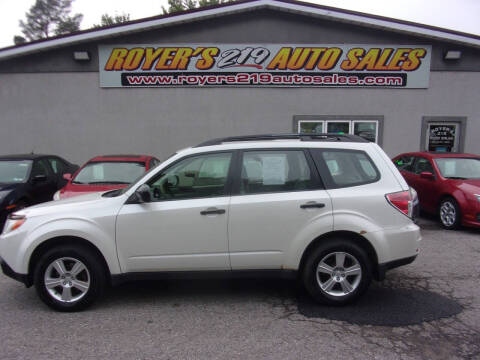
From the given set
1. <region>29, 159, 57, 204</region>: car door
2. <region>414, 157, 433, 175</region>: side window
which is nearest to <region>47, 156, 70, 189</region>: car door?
<region>29, 159, 57, 204</region>: car door

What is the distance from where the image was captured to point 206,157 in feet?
12.6

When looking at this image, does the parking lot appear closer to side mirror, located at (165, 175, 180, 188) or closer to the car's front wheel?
side mirror, located at (165, 175, 180, 188)

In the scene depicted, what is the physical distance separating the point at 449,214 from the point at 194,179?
18.6ft

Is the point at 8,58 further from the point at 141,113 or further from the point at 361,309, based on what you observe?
the point at 361,309

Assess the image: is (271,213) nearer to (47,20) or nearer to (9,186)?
(9,186)

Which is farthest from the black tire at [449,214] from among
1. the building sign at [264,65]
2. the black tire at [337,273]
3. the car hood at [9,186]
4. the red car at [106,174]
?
the car hood at [9,186]

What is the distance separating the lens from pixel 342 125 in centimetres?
1091

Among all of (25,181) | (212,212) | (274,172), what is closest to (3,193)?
(25,181)

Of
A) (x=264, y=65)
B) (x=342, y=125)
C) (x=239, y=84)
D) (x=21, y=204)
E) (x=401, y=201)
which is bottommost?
(x=21, y=204)

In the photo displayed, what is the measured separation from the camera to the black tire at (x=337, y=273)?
3.66 m

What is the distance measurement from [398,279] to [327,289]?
1.36 meters

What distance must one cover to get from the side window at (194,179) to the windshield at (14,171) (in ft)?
15.2

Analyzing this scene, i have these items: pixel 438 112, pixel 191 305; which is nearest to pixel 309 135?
pixel 191 305

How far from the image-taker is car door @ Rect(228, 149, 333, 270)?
3.62 meters
